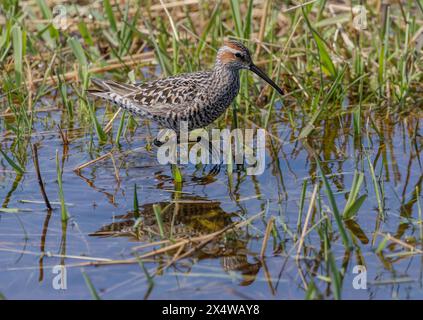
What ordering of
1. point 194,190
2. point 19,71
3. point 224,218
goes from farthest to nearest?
1. point 19,71
2. point 194,190
3. point 224,218

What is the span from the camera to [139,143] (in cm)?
870

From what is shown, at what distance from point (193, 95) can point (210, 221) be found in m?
1.82

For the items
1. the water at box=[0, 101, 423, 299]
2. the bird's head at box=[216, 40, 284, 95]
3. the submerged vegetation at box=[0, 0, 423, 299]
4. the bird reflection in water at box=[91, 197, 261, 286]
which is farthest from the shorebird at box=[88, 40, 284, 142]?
the bird reflection in water at box=[91, 197, 261, 286]

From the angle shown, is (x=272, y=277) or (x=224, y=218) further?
(x=224, y=218)

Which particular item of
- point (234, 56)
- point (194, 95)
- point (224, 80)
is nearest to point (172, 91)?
point (194, 95)

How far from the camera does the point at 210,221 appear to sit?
678 centimetres

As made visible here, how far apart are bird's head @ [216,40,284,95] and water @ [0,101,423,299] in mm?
793

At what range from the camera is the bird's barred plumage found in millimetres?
8219

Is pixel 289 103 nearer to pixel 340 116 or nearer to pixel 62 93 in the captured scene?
pixel 340 116

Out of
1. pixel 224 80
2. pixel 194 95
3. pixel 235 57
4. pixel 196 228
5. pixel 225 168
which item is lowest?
pixel 196 228

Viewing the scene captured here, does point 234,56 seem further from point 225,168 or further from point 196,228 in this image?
point 196,228
